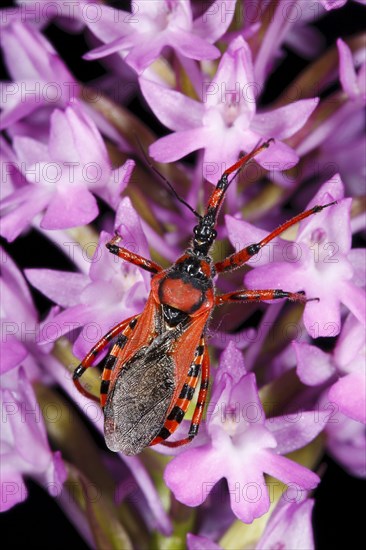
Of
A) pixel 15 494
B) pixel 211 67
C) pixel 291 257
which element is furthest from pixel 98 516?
pixel 211 67

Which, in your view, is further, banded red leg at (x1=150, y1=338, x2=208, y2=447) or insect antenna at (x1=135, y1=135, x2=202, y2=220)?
insect antenna at (x1=135, y1=135, x2=202, y2=220)

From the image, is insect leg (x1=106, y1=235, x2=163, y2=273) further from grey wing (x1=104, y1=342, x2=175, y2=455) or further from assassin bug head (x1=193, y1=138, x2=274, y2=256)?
grey wing (x1=104, y1=342, x2=175, y2=455)

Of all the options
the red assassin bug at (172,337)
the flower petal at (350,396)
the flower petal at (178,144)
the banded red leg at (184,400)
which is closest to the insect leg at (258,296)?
the red assassin bug at (172,337)

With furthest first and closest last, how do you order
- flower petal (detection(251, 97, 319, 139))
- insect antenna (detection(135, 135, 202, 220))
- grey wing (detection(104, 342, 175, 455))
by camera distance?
insect antenna (detection(135, 135, 202, 220)) → flower petal (detection(251, 97, 319, 139)) → grey wing (detection(104, 342, 175, 455))

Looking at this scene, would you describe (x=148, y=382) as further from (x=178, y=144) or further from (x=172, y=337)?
(x=178, y=144)

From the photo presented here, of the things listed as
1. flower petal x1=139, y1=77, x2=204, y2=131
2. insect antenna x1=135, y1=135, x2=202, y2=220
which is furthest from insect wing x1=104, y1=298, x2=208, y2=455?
flower petal x1=139, y1=77, x2=204, y2=131

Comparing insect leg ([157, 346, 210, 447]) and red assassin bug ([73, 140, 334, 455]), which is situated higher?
red assassin bug ([73, 140, 334, 455])

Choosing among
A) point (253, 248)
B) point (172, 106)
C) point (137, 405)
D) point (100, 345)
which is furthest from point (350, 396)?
point (172, 106)

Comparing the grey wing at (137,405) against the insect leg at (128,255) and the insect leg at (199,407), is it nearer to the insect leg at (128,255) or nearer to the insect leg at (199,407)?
the insect leg at (199,407)
